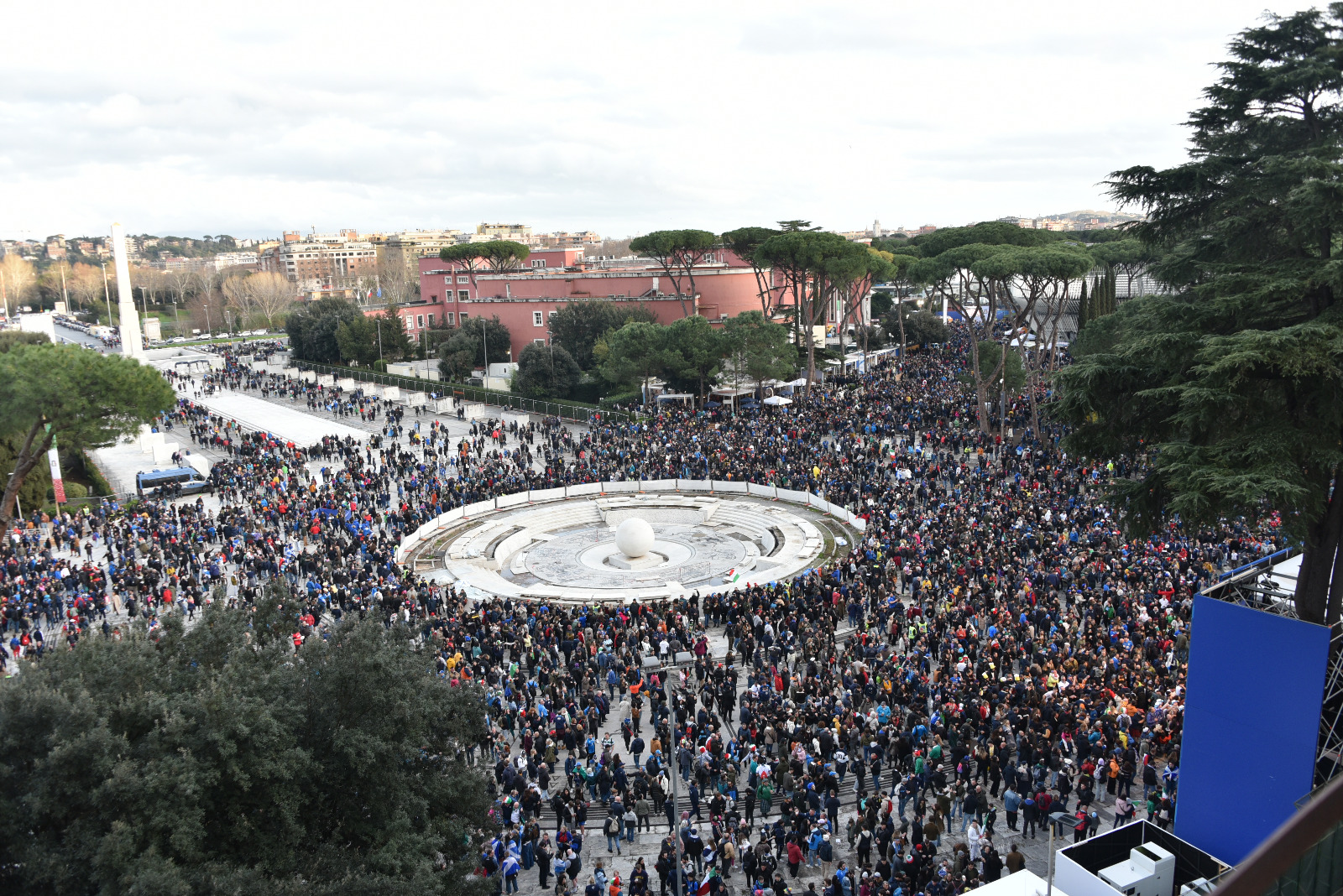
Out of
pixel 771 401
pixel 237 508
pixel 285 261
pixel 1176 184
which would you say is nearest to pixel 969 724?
pixel 1176 184

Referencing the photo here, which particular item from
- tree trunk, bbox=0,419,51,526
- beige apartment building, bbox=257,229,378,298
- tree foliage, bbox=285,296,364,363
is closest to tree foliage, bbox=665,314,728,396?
tree trunk, bbox=0,419,51,526

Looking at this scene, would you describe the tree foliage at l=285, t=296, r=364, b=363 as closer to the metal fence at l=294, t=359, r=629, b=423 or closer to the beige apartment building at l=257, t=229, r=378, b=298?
the metal fence at l=294, t=359, r=629, b=423

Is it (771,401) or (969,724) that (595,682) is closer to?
(969,724)

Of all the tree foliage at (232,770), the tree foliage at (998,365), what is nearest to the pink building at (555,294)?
the tree foliage at (998,365)

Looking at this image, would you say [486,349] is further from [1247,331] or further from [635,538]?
[1247,331]

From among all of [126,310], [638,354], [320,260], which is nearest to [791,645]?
A: [638,354]

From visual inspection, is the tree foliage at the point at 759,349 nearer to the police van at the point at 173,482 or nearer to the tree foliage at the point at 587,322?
the tree foliage at the point at 587,322
